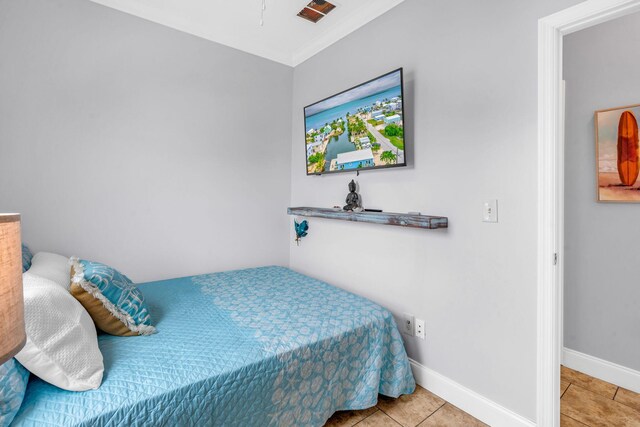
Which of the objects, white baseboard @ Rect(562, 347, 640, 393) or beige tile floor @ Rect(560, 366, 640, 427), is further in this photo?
white baseboard @ Rect(562, 347, 640, 393)

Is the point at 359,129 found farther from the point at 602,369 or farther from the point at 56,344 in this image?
the point at 602,369

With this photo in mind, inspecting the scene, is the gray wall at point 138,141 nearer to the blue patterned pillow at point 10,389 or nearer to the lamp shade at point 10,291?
the blue patterned pillow at point 10,389

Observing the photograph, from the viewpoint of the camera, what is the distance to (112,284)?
152 centimetres

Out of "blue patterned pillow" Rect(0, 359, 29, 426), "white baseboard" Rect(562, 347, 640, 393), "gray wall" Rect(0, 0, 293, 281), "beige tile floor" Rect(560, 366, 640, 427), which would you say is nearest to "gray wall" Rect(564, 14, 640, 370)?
"white baseboard" Rect(562, 347, 640, 393)

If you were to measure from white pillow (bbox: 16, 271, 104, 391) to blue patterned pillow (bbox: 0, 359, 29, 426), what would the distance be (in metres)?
0.03

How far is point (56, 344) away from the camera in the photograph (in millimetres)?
1098

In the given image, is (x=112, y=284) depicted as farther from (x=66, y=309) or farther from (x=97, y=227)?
(x=97, y=227)

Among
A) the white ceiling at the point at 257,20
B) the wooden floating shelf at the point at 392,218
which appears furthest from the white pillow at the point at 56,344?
the white ceiling at the point at 257,20

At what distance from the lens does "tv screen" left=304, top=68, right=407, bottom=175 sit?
81.6 inches

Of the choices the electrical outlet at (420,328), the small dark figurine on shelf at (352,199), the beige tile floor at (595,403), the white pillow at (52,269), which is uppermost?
the small dark figurine on shelf at (352,199)

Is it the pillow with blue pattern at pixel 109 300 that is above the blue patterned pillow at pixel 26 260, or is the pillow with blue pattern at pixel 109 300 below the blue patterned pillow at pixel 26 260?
below

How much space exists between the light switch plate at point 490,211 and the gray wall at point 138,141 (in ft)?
6.58

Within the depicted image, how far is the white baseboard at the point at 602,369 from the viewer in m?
2.04

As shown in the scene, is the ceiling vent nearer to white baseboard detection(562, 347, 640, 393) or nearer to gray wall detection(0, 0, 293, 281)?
gray wall detection(0, 0, 293, 281)
